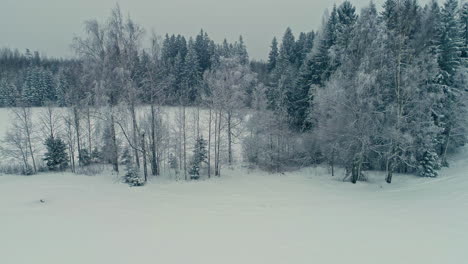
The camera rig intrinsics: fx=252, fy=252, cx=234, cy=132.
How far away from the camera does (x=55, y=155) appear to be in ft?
75.7

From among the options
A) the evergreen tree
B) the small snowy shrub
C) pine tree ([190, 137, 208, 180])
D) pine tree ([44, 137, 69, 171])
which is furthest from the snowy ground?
the evergreen tree

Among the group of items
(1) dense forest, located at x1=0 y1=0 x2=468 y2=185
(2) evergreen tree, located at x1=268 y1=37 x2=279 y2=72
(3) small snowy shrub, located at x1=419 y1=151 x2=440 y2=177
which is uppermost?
(2) evergreen tree, located at x1=268 y1=37 x2=279 y2=72

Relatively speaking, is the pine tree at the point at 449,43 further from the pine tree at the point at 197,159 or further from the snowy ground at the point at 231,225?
the pine tree at the point at 197,159

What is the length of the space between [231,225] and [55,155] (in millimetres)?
21364

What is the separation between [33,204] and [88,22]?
13199mm

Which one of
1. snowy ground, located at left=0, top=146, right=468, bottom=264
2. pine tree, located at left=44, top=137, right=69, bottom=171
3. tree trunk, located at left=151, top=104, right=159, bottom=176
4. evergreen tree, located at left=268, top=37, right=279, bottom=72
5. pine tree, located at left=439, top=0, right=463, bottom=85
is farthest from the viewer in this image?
evergreen tree, located at left=268, top=37, right=279, bottom=72

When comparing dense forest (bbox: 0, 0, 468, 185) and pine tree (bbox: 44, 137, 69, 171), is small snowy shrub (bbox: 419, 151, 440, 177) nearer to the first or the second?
dense forest (bbox: 0, 0, 468, 185)

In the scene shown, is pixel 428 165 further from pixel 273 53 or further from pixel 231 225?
pixel 273 53

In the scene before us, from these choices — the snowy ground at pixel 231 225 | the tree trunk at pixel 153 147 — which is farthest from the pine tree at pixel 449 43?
the tree trunk at pixel 153 147

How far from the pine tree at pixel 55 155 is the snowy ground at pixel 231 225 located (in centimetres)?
758

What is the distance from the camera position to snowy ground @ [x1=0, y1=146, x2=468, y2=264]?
7.00 meters

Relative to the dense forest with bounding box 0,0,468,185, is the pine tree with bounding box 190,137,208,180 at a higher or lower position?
lower

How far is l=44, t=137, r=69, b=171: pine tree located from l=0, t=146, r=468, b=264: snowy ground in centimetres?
758

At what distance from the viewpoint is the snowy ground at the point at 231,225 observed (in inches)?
276
